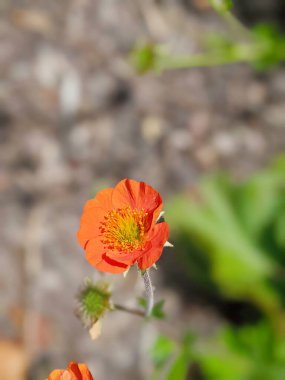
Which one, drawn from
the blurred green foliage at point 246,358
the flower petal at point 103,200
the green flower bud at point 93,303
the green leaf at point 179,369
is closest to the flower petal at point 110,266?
the flower petal at point 103,200

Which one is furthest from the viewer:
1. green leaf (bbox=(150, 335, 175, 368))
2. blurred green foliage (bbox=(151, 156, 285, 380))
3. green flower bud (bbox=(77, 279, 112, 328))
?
blurred green foliage (bbox=(151, 156, 285, 380))

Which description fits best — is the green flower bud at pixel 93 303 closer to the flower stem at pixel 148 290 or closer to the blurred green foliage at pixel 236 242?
the flower stem at pixel 148 290

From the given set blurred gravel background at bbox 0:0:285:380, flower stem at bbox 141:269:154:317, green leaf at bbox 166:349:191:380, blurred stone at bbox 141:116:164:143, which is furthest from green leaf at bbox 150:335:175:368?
blurred stone at bbox 141:116:164:143

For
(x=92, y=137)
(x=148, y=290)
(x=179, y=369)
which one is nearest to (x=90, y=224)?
(x=148, y=290)

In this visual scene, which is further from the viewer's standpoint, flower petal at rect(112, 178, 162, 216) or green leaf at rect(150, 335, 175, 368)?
green leaf at rect(150, 335, 175, 368)

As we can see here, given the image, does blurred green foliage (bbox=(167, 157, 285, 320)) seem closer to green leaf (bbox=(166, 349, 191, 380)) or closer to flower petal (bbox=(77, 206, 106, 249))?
green leaf (bbox=(166, 349, 191, 380))

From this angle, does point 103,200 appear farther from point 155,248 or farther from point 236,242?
point 236,242
